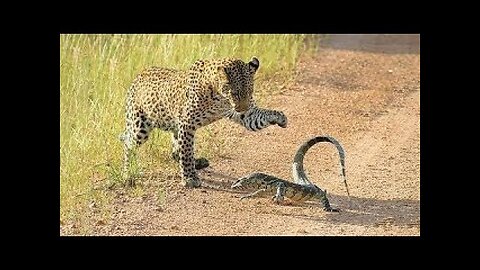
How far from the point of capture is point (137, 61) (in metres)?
11.6

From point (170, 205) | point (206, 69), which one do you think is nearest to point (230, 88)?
point (206, 69)

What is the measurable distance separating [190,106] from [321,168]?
1376 mm

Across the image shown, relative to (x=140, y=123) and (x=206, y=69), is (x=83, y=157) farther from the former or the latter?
(x=206, y=69)

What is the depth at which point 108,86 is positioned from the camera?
10891 mm

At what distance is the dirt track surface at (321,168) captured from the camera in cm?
832

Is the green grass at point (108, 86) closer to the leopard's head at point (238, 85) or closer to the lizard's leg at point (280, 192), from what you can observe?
the leopard's head at point (238, 85)

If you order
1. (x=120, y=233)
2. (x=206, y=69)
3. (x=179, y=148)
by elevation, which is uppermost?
(x=206, y=69)

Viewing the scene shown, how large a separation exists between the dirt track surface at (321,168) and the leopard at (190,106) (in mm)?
277

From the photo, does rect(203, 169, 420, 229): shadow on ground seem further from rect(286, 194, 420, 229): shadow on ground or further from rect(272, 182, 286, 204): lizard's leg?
rect(272, 182, 286, 204): lizard's leg

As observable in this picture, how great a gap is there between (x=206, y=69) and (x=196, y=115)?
0.38 m

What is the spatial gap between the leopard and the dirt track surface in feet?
0.91

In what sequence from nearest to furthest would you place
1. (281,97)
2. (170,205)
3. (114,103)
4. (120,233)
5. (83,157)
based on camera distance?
(120,233) < (170,205) < (83,157) < (114,103) < (281,97)

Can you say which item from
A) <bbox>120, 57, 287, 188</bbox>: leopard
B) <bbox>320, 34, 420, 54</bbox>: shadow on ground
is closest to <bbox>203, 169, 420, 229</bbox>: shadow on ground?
<bbox>120, 57, 287, 188</bbox>: leopard

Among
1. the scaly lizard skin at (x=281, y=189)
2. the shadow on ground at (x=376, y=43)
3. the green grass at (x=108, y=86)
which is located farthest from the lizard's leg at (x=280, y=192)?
the shadow on ground at (x=376, y=43)
